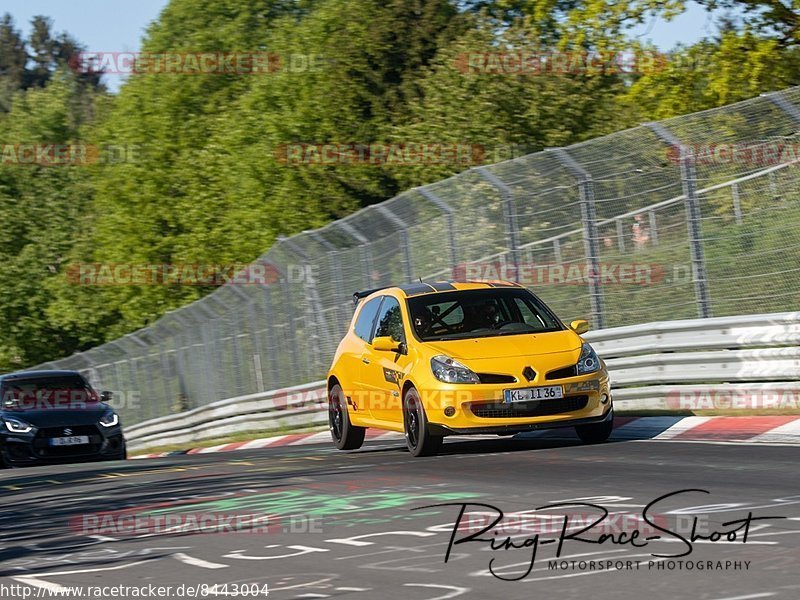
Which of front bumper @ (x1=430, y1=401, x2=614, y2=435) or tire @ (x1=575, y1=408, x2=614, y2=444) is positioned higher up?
front bumper @ (x1=430, y1=401, x2=614, y2=435)

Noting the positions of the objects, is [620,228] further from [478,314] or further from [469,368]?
[469,368]

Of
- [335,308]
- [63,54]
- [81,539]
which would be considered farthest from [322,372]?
[63,54]

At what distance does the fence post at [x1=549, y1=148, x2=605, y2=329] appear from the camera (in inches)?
620

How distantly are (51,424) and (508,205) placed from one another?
21.8 ft

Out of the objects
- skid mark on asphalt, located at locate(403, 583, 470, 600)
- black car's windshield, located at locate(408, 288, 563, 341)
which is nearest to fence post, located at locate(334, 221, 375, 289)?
black car's windshield, located at locate(408, 288, 563, 341)

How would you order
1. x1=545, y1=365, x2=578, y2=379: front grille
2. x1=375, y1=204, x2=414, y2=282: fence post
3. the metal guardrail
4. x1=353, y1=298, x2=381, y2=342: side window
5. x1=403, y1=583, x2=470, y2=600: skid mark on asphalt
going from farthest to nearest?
x1=375, y1=204, x2=414, y2=282: fence post < x1=353, y1=298, x2=381, y2=342: side window < the metal guardrail < x1=545, y1=365, x2=578, y2=379: front grille < x1=403, y1=583, x2=470, y2=600: skid mark on asphalt

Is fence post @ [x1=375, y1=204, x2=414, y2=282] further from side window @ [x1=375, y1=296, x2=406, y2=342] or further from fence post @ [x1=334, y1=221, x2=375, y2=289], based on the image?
side window @ [x1=375, y1=296, x2=406, y2=342]

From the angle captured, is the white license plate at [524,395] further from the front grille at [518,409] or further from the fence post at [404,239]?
the fence post at [404,239]

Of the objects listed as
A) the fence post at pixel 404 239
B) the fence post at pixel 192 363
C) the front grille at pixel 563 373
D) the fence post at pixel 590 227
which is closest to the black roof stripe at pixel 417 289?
the front grille at pixel 563 373

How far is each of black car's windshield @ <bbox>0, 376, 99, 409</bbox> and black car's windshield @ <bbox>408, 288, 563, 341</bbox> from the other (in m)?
7.74

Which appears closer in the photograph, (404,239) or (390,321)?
(390,321)

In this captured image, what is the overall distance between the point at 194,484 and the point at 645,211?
20.3ft

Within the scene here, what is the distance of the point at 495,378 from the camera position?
1215 centimetres

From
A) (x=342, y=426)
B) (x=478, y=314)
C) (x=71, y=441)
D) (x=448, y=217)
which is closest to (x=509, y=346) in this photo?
(x=478, y=314)
